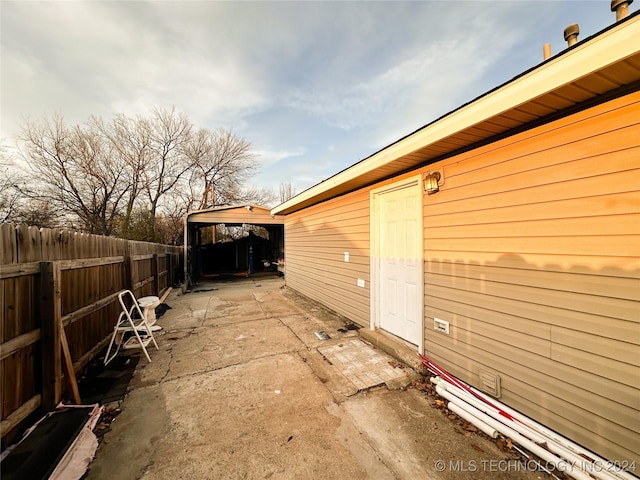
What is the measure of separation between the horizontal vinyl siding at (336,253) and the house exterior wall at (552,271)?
62.7 inches

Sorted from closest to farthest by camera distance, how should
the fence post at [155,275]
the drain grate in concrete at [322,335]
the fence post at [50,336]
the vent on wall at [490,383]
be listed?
1. the fence post at [50,336]
2. the vent on wall at [490,383]
3. the drain grate in concrete at [322,335]
4. the fence post at [155,275]

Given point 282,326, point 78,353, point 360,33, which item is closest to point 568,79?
point 282,326

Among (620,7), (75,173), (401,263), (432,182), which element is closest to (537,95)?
(620,7)

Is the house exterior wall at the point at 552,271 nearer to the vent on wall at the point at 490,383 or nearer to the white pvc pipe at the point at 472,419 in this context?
the vent on wall at the point at 490,383

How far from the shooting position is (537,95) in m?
1.71

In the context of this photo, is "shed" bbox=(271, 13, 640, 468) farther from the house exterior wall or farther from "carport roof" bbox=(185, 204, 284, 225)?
"carport roof" bbox=(185, 204, 284, 225)

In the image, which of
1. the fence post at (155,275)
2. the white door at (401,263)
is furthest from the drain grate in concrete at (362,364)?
the fence post at (155,275)

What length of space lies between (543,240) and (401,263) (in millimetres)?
1809

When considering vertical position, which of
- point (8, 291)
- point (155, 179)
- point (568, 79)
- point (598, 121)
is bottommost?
point (8, 291)

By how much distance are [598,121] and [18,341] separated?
4.59m

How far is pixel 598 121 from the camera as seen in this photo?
1.72 metres

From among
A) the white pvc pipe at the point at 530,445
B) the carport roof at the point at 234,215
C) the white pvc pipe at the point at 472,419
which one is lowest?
the white pvc pipe at the point at 472,419

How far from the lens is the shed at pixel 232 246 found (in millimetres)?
9617

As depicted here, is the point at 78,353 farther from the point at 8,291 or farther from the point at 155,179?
the point at 155,179
